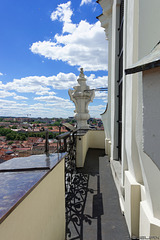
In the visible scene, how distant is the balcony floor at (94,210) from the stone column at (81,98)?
11.6 ft

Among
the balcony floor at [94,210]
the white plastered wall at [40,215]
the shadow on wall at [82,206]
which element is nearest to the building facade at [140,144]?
the balcony floor at [94,210]

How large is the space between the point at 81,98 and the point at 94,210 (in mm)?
5371

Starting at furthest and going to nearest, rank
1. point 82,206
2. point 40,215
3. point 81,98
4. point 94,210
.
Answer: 1. point 81,98
2. point 82,206
3. point 94,210
4. point 40,215

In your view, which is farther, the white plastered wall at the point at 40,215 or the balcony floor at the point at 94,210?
the balcony floor at the point at 94,210

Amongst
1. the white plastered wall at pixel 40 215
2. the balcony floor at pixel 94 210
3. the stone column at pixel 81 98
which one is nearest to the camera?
the white plastered wall at pixel 40 215

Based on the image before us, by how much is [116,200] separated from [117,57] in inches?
154

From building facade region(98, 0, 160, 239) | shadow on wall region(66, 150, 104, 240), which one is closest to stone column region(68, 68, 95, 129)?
shadow on wall region(66, 150, 104, 240)

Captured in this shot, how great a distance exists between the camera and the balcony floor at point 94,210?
2270 mm

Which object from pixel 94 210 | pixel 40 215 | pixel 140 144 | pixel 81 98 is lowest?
pixel 94 210

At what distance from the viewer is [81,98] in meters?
7.43

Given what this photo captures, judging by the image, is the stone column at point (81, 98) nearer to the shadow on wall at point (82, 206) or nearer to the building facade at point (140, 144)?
the shadow on wall at point (82, 206)

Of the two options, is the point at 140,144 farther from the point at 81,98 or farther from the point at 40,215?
the point at 81,98

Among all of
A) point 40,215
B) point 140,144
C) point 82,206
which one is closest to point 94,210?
point 82,206

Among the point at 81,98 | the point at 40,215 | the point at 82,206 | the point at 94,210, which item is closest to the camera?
the point at 40,215
